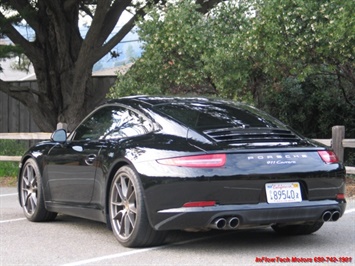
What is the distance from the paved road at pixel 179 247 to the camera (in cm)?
616

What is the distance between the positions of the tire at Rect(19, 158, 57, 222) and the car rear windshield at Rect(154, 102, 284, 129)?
209 centimetres

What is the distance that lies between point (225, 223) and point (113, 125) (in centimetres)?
190

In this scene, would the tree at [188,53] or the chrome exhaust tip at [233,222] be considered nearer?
the chrome exhaust tip at [233,222]

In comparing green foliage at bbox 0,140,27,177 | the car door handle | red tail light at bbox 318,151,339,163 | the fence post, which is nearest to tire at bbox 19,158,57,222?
the car door handle

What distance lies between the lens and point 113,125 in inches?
295

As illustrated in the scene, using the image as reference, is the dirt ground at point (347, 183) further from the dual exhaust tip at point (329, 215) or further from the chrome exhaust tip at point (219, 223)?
the chrome exhaust tip at point (219, 223)

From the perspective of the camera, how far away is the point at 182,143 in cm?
641

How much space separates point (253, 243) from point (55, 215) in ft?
8.98

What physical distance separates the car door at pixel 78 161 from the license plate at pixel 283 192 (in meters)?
1.84

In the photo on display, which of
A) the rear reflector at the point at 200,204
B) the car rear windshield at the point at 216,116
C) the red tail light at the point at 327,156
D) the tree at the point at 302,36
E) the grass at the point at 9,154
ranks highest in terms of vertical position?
the tree at the point at 302,36

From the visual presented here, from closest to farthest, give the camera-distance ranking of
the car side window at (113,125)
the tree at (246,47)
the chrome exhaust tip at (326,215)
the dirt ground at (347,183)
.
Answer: the chrome exhaust tip at (326,215), the car side window at (113,125), the dirt ground at (347,183), the tree at (246,47)

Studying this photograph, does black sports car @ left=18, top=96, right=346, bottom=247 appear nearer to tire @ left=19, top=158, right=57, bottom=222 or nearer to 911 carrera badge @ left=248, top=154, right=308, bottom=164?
911 carrera badge @ left=248, top=154, right=308, bottom=164

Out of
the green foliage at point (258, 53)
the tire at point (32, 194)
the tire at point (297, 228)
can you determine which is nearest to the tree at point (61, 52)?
the green foliage at point (258, 53)

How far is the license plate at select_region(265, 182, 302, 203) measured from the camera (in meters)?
6.28
